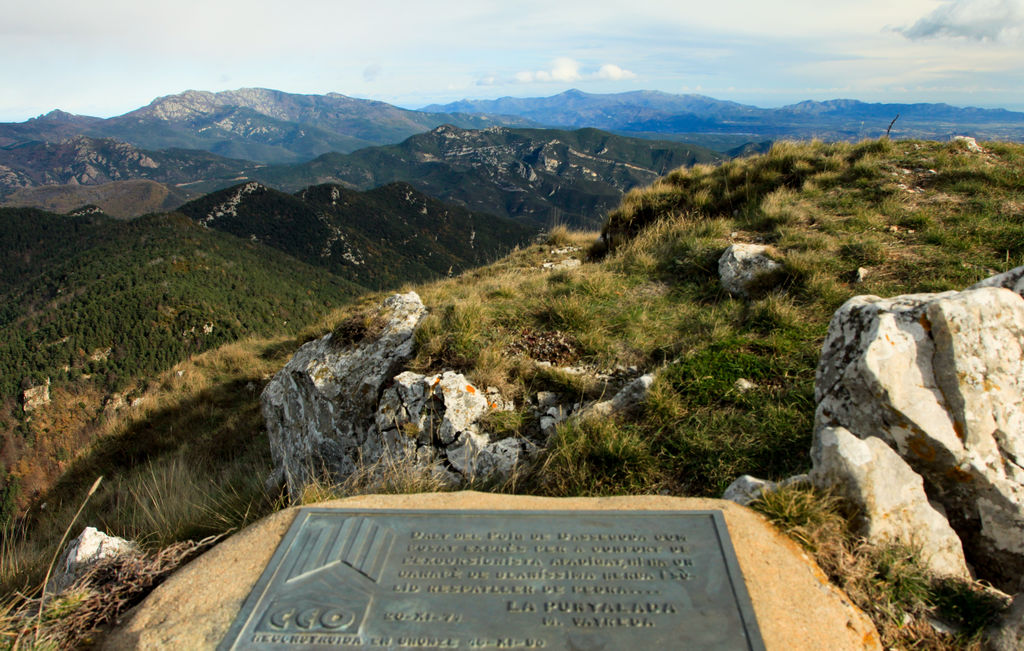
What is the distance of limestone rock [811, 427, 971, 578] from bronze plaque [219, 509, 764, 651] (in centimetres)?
74

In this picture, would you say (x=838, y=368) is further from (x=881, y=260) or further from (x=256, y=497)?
(x=256, y=497)

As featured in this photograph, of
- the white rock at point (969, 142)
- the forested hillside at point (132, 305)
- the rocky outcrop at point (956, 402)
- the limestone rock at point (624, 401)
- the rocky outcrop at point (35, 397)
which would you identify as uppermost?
the white rock at point (969, 142)

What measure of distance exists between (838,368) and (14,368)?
3915 inches

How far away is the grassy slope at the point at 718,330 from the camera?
3.48 meters

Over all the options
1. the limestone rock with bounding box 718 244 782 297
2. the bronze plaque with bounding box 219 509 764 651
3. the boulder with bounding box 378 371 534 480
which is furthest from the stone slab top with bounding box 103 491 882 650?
the limestone rock with bounding box 718 244 782 297

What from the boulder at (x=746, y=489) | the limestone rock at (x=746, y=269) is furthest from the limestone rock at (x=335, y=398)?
the limestone rock at (x=746, y=269)

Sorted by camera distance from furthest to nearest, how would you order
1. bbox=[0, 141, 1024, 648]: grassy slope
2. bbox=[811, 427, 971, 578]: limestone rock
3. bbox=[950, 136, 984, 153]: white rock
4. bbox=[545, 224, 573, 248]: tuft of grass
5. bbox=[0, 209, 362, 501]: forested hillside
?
bbox=[0, 209, 362, 501]: forested hillside
bbox=[545, 224, 573, 248]: tuft of grass
bbox=[950, 136, 984, 153]: white rock
bbox=[0, 141, 1024, 648]: grassy slope
bbox=[811, 427, 971, 578]: limestone rock

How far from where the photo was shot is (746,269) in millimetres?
6125

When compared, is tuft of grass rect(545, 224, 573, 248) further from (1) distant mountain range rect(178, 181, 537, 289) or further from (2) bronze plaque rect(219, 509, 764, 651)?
(1) distant mountain range rect(178, 181, 537, 289)

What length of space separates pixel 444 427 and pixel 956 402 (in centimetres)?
357

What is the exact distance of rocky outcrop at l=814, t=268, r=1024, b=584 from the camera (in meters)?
2.68

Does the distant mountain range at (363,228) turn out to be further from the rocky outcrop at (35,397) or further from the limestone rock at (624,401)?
the limestone rock at (624,401)

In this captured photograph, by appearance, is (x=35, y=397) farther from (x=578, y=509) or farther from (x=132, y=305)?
(x=578, y=509)

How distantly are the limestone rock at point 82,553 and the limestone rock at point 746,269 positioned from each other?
20.2ft
